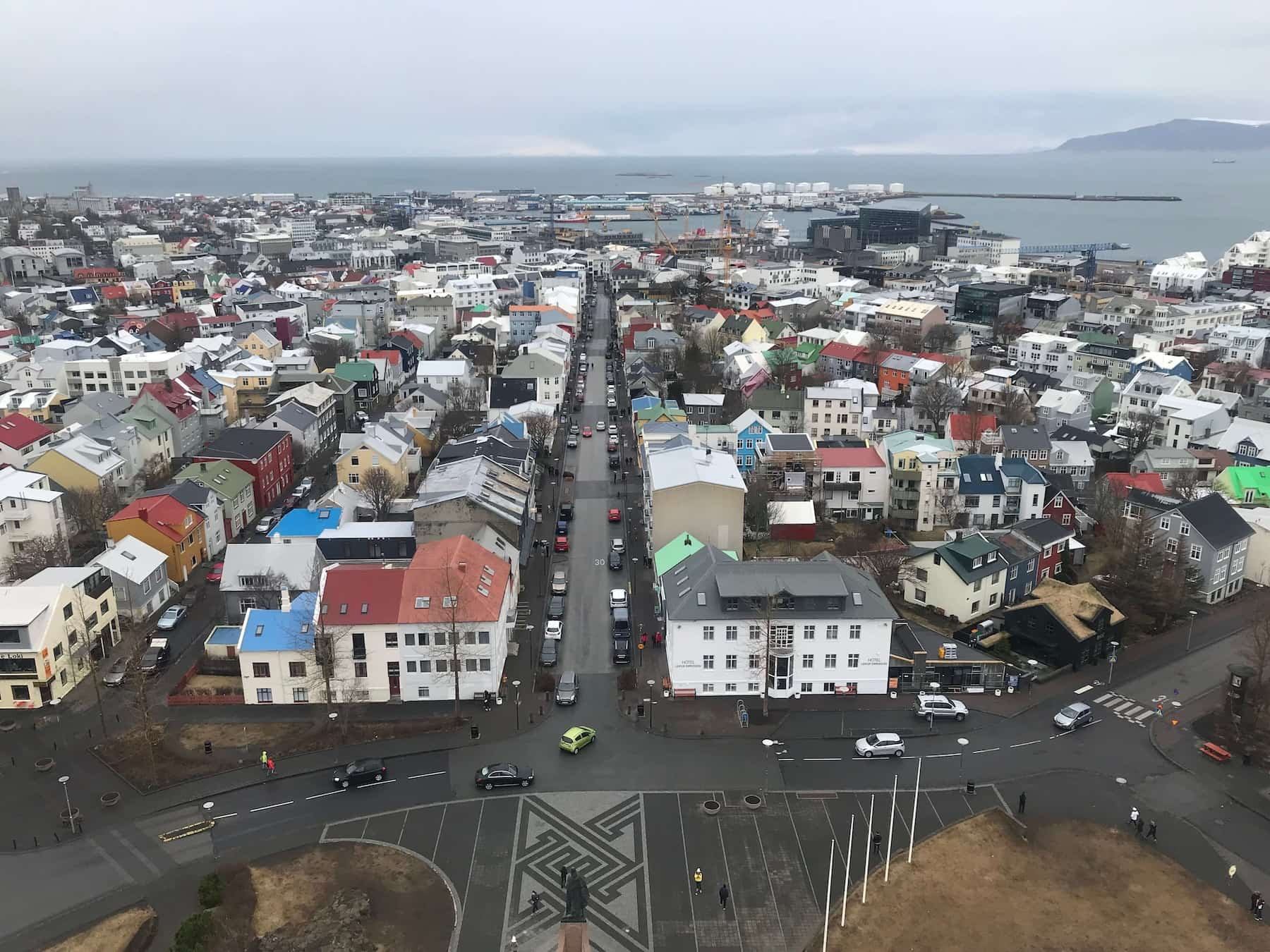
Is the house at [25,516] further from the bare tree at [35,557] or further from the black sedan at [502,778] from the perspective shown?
the black sedan at [502,778]

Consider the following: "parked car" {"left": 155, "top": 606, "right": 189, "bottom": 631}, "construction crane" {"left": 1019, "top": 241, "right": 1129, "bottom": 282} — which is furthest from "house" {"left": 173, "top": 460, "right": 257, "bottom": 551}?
"construction crane" {"left": 1019, "top": 241, "right": 1129, "bottom": 282}

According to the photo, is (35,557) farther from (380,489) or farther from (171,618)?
(380,489)

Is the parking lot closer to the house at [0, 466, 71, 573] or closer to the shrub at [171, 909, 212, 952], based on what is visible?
the shrub at [171, 909, 212, 952]

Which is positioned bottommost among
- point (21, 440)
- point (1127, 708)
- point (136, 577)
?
point (1127, 708)

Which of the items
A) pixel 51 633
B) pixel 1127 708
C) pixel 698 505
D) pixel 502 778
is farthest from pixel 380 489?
pixel 1127 708

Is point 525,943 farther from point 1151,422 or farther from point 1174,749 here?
point 1151,422

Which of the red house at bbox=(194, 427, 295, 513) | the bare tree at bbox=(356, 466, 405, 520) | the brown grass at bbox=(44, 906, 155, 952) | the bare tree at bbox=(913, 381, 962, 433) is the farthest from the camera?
the bare tree at bbox=(913, 381, 962, 433)
